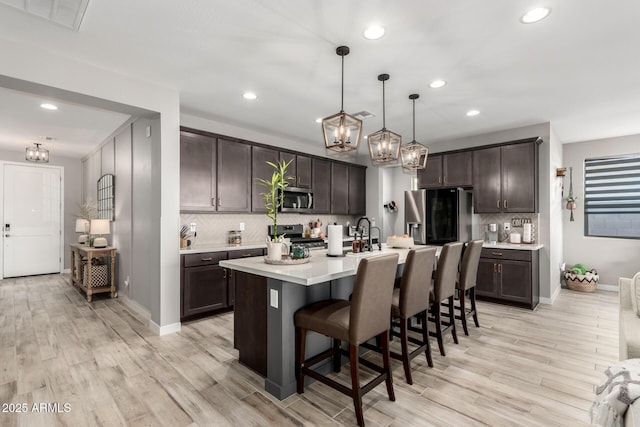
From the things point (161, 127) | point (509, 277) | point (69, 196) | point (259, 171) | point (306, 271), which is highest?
point (161, 127)

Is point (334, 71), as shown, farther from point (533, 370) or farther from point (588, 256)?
point (588, 256)

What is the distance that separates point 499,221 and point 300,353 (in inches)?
174

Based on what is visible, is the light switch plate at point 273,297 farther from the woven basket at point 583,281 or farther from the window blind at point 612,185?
the window blind at point 612,185

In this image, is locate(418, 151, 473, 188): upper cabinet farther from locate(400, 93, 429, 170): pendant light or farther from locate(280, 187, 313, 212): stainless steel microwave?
locate(400, 93, 429, 170): pendant light

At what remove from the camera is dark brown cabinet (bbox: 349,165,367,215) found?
6535 mm

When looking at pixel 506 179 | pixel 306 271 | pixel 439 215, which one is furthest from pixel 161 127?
pixel 506 179

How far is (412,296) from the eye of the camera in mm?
2434

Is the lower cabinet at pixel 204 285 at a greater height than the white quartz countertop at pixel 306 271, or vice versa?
the white quartz countertop at pixel 306 271

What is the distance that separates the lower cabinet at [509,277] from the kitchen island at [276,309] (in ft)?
10.3

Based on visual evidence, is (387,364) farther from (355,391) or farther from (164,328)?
(164,328)

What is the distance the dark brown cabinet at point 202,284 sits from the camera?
3.70m

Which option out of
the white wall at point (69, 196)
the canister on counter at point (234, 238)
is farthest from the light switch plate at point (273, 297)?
the white wall at point (69, 196)

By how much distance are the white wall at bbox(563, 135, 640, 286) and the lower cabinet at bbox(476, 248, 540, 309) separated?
1962mm

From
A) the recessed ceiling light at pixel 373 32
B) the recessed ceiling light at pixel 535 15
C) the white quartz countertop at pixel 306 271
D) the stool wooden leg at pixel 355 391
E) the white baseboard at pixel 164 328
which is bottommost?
the white baseboard at pixel 164 328
